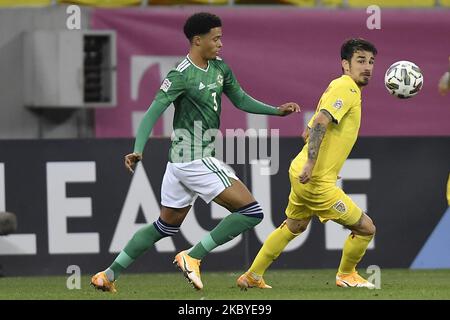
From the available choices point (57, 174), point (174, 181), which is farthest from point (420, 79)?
point (57, 174)

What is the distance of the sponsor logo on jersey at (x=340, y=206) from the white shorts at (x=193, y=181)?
86cm

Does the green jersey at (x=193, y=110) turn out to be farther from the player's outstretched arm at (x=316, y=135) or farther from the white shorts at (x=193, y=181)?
the player's outstretched arm at (x=316, y=135)

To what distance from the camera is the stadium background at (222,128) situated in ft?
42.7

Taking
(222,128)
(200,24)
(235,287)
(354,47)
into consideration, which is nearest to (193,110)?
(200,24)

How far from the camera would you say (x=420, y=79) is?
10672 mm

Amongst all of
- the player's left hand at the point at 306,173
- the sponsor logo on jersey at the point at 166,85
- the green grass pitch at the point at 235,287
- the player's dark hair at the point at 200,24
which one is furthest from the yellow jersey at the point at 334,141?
the sponsor logo on jersey at the point at 166,85

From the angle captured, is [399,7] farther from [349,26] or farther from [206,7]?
[206,7]

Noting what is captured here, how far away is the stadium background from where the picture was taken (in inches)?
512

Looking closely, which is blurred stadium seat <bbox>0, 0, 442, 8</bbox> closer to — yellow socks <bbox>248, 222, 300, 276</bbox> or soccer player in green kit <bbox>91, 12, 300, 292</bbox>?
soccer player in green kit <bbox>91, 12, 300, 292</bbox>

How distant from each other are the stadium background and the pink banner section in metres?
0.02

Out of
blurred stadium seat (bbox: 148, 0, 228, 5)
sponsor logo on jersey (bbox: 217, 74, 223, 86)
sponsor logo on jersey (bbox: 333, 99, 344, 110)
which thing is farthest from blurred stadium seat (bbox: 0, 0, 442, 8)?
sponsor logo on jersey (bbox: 333, 99, 344, 110)
